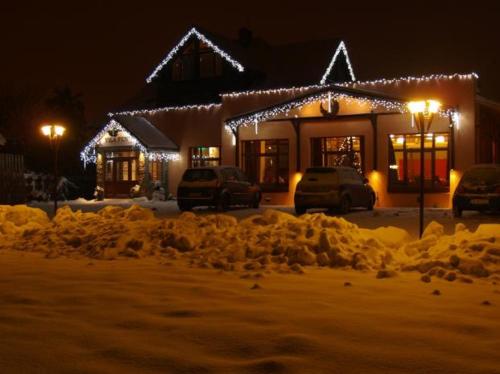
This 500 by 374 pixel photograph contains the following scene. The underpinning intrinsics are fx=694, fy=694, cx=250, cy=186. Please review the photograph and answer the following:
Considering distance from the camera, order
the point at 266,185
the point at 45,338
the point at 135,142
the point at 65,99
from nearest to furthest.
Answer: the point at 45,338 < the point at 266,185 < the point at 135,142 < the point at 65,99

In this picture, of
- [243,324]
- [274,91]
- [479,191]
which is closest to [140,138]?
[274,91]

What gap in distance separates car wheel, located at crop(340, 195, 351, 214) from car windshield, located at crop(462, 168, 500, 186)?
372 centimetres

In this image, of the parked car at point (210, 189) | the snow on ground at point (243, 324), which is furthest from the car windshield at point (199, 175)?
the snow on ground at point (243, 324)

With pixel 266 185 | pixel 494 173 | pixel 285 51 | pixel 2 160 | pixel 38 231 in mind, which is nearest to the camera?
pixel 38 231

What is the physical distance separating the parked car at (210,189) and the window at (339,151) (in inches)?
231

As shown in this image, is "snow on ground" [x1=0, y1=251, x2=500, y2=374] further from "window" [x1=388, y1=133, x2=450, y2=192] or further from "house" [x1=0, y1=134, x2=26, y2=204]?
"window" [x1=388, y1=133, x2=450, y2=192]

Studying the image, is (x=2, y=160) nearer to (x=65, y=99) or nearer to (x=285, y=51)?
(x=285, y=51)

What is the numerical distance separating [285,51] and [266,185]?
1125 centimetres

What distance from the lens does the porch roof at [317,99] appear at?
27.0m

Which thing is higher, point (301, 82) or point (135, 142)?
point (301, 82)

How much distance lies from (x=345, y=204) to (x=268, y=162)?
32.2ft

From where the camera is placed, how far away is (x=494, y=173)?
64.5 ft

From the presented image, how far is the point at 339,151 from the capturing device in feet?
96.8

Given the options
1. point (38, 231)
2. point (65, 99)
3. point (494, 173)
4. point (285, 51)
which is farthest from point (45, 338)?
point (65, 99)
